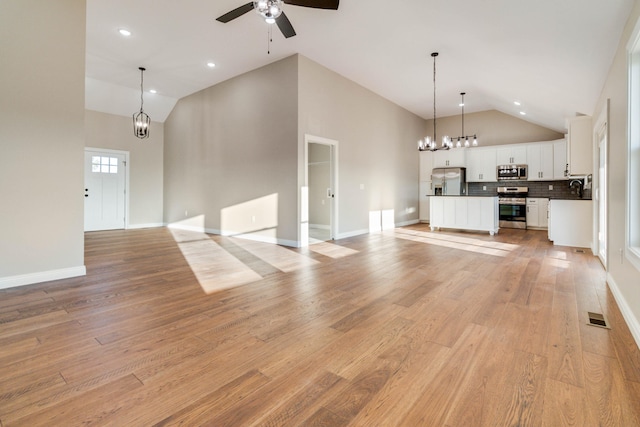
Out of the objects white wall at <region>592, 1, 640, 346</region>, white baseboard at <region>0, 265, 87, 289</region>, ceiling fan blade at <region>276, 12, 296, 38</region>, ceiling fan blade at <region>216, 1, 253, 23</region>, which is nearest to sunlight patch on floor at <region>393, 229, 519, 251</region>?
white wall at <region>592, 1, 640, 346</region>

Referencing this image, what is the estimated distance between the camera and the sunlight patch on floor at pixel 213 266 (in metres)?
3.32

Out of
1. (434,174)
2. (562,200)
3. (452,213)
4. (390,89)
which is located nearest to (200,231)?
(390,89)

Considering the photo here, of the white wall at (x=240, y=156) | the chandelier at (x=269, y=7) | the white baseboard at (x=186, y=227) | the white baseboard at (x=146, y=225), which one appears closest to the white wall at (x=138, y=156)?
the white baseboard at (x=146, y=225)

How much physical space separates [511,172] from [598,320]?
7.22m

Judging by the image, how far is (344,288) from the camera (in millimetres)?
3119

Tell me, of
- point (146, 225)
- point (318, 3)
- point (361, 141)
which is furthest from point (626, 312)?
point (146, 225)

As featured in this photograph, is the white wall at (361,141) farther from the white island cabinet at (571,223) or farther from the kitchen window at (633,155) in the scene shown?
the kitchen window at (633,155)

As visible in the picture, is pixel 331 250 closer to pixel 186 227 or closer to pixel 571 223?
pixel 571 223

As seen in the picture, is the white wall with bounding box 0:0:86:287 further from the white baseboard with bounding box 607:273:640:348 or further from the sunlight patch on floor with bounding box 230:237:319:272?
the white baseboard with bounding box 607:273:640:348

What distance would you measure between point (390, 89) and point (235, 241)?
4936 millimetres

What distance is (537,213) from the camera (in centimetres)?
809

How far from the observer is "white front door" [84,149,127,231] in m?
7.59

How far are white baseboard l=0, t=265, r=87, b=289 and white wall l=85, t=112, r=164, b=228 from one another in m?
5.21

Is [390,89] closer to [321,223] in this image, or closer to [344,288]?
[321,223]
